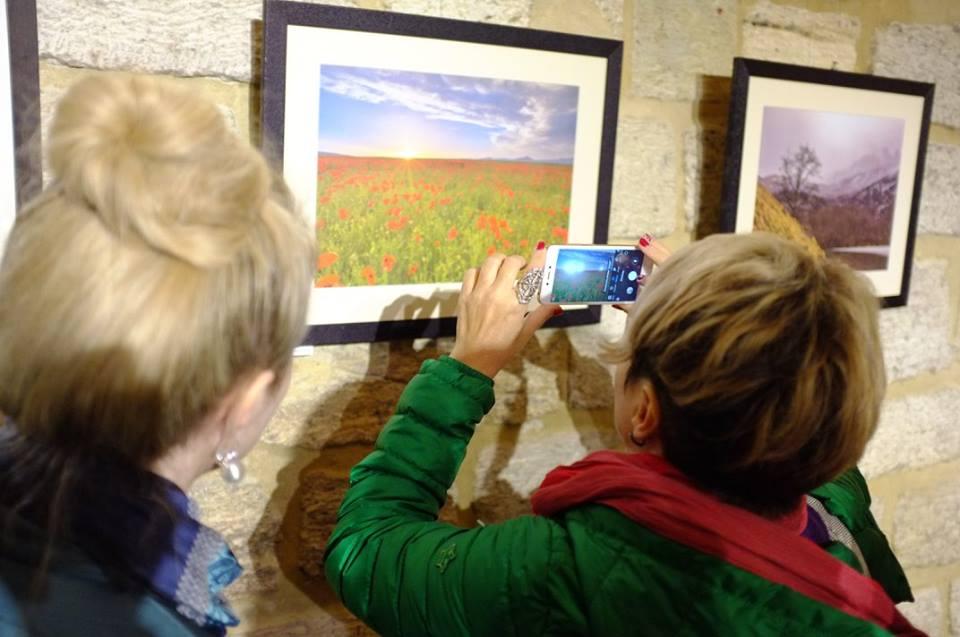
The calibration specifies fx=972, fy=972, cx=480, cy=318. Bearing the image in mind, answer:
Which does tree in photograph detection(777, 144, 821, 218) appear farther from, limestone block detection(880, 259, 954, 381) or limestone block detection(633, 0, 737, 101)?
limestone block detection(880, 259, 954, 381)

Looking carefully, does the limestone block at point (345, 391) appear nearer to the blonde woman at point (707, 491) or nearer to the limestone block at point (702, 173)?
the blonde woman at point (707, 491)

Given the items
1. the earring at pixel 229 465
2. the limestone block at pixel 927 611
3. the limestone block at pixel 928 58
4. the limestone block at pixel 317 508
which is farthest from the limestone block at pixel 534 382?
the limestone block at pixel 927 611

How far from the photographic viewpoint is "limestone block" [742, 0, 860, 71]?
1.50 m

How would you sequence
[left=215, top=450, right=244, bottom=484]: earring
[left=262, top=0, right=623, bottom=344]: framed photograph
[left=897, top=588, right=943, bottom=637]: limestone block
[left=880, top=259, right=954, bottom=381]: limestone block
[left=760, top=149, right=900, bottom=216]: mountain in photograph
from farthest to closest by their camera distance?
[left=897, top=588, right=943, bottom=637]: limestone block
[left=880, top=259, right=954, bottom=381]: limestone block
[left=760, top=149, right=900, bottom=216]: mountain in photograph
[left=262, top=0, right=623, bottom=344]: framed photograph
[left=215, top=450, right=244, bottom=484]: earring

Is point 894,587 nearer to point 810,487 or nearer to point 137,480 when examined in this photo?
point 810,487

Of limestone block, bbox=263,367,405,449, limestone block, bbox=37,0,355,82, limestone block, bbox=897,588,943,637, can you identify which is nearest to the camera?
limestone block, bbox=37,0,355,82

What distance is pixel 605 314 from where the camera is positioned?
4.77 ft

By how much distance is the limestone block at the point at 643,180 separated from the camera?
1.42 m

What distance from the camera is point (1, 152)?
963 mm

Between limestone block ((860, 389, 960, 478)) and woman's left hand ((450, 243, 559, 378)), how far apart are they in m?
0.91

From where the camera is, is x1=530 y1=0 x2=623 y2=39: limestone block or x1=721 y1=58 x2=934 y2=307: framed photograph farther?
x1=721 y1=58 x2=934 y2=307: framed photograph

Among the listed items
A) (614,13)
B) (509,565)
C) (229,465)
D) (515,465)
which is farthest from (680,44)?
(229,465)

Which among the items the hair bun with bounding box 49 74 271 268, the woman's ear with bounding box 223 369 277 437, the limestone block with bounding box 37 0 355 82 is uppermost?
the limestone block with bounding box 37 0 355 82

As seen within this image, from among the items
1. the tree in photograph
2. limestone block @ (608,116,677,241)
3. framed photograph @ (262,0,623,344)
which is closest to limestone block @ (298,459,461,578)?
framed photograph @ (262,0,623,344)
